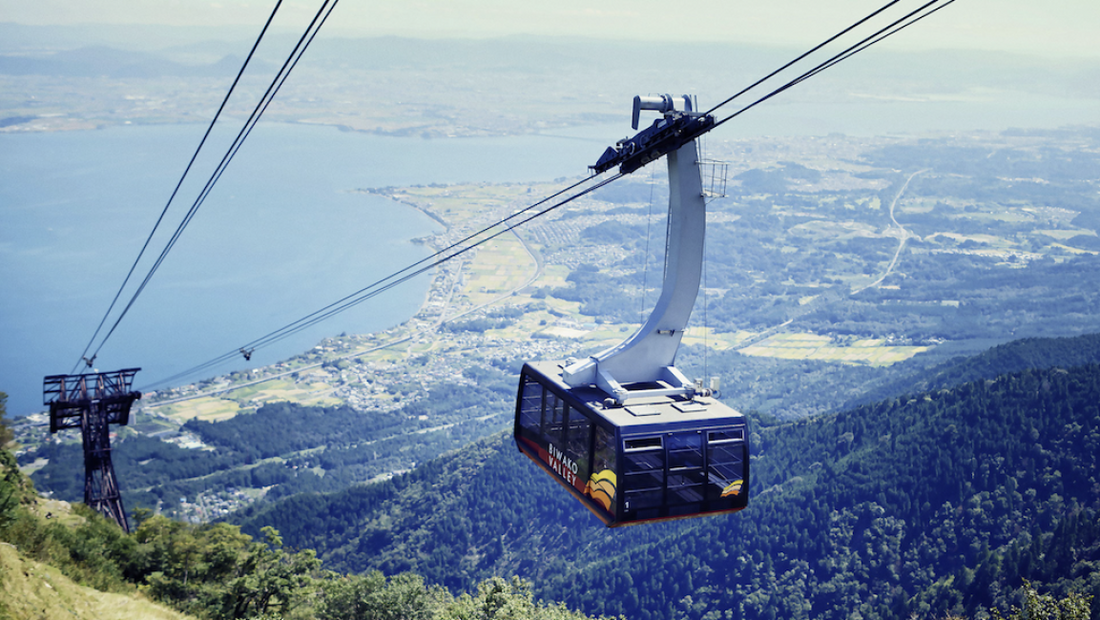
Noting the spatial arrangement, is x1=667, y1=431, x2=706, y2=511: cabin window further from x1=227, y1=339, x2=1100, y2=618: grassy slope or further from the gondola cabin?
x1=227, y1=339, x2=1100, y2=618: grassy slope

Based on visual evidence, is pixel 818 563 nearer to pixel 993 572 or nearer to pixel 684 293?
pixel 993 572

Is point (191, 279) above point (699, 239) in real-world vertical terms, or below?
below

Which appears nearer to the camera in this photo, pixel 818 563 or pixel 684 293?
pixel 684 293

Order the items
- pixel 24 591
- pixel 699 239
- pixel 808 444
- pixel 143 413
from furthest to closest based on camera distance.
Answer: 1. pixel 143 413
2. pixel 808 444
3. pixel 699 239
4. pixel 24 591

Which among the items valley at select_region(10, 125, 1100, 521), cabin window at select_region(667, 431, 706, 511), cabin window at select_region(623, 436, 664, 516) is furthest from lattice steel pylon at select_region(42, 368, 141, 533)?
valley at select_region(10, 125, 1100, 521)

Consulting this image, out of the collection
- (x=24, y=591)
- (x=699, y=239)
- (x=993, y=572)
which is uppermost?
(x=699, y=239)

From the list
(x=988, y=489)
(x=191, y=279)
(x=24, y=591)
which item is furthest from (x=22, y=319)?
(x=24, y=591)

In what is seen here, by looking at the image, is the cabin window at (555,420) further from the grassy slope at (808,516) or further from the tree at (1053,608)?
the grassy slope at (808,516)

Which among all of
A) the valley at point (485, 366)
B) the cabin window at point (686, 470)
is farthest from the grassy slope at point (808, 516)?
the cabin window at point (686, 470)
